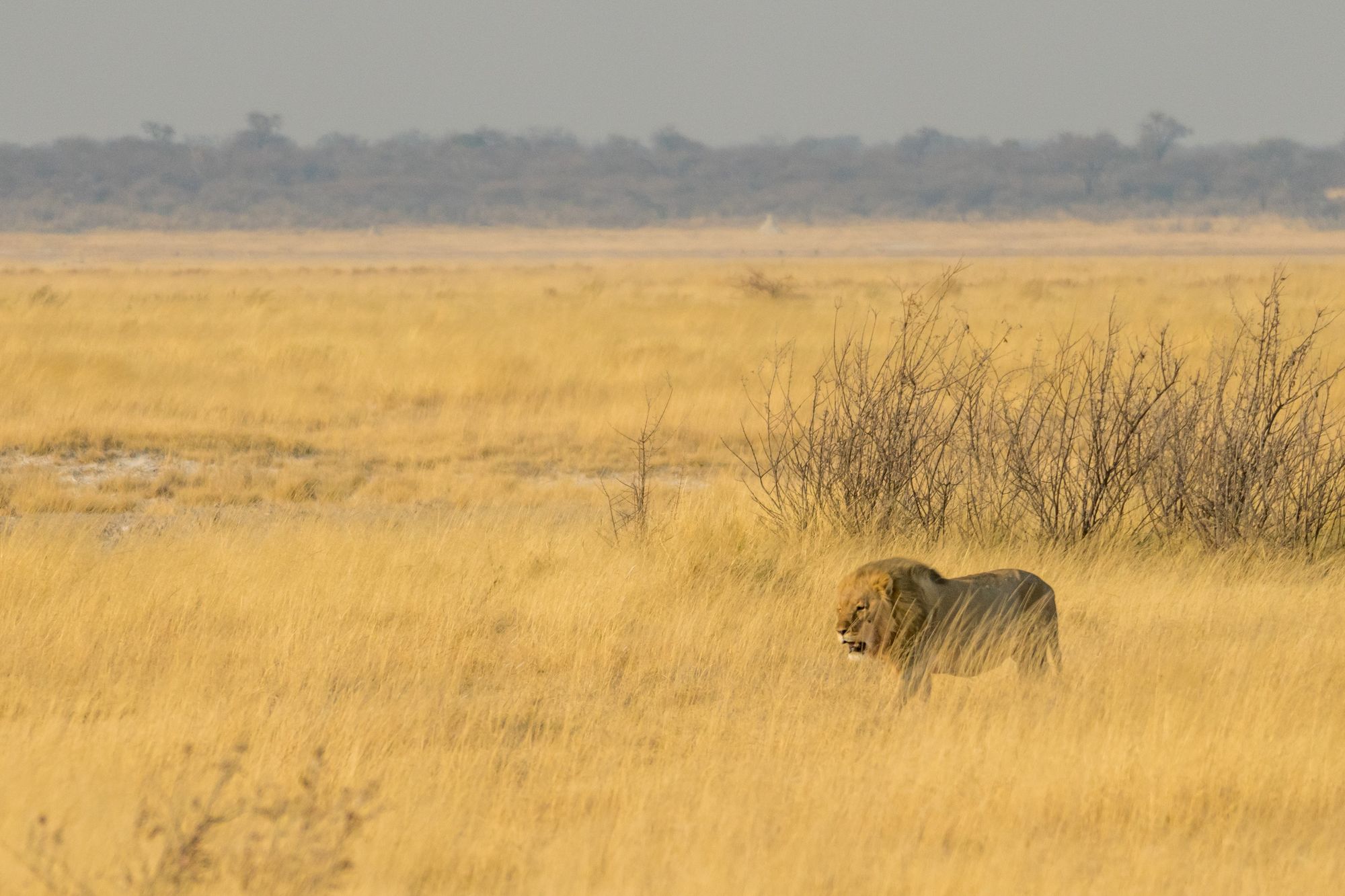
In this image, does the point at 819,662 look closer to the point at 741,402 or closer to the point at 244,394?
the point at 741,402

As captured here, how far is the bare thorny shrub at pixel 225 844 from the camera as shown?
3545mm

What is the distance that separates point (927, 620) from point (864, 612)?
22 centimetres

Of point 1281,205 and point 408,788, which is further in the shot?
point 1281,205

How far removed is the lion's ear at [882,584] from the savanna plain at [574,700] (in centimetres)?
41

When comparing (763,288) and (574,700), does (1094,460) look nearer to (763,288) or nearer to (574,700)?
(574,700)

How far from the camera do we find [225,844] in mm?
3883

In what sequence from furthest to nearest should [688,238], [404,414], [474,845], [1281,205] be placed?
[1281,205]
[688,238]
[404,414]
[474,845]

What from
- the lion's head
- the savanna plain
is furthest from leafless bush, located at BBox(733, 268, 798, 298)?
the lion's head

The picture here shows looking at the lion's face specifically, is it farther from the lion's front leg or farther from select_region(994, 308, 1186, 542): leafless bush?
select_region(994, 308, 1186, 542): leafless bush

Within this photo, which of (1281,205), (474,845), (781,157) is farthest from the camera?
(781,157)

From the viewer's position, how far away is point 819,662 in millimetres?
6012

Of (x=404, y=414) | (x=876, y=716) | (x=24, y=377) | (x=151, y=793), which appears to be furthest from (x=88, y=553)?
(x=24, y=377)

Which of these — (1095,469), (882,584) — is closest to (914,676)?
(882,584)

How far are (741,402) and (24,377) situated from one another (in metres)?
7.32
